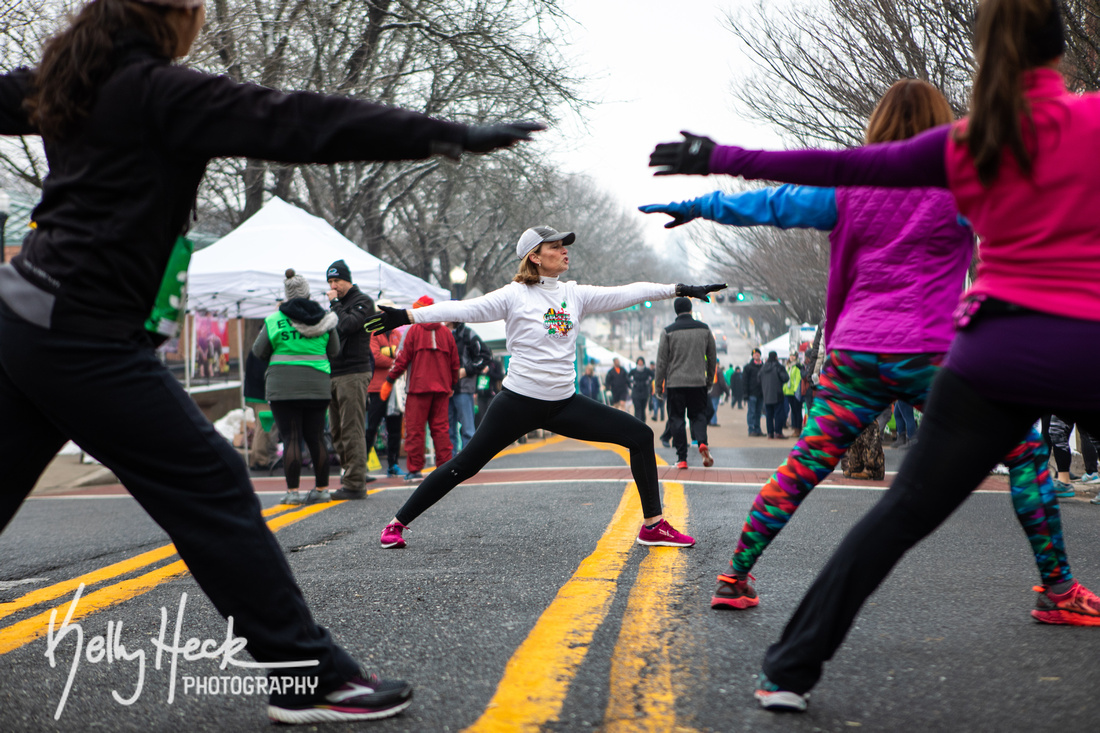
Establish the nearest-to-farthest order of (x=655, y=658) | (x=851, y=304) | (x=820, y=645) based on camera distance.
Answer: (x=820, y=645) < (x=655, y=658) < (x=851, y=304)

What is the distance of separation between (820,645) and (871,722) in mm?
233

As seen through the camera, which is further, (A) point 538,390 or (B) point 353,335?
(B) point 353,335

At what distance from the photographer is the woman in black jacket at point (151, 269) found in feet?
6.82

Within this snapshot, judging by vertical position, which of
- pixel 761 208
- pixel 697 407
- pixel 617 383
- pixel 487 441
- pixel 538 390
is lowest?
pixel 617 383

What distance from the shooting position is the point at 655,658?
112 inches

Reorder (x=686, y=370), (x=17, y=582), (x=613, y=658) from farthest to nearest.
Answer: (x=686, y=370) → (x=17, y=582) → (x=613, y=658)

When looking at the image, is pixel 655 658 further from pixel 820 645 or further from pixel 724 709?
pixel 820 645

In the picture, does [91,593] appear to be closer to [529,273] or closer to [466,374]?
[529,273]

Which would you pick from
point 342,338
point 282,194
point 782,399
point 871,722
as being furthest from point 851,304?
point 282,194

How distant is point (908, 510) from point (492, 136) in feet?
4.20

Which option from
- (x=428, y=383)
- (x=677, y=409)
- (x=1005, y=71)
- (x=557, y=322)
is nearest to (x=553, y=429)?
(x=557, y=322)

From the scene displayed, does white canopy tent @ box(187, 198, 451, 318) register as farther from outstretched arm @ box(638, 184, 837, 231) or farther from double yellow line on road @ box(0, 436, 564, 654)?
outstretched arm @ box(638, 184, 837, 231)

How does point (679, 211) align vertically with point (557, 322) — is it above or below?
above

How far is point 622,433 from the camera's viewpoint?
4977mm
